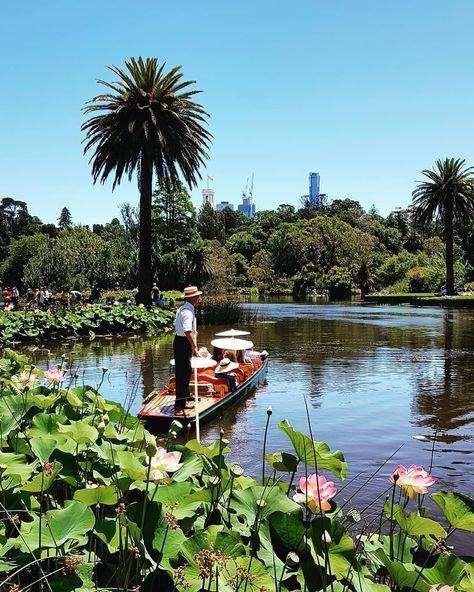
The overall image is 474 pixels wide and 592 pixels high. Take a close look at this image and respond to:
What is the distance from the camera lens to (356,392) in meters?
12.7

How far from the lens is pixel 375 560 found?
220 centimetres

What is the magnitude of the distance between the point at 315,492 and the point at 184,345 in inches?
285

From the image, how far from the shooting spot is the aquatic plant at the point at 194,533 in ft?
6.37

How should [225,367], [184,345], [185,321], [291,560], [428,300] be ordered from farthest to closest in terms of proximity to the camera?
[428,300], [225,367], [184,345], [185,321], [291,560]

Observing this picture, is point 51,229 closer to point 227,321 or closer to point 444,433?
point 227,321

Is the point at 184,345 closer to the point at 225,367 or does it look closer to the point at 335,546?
the point at 225,367

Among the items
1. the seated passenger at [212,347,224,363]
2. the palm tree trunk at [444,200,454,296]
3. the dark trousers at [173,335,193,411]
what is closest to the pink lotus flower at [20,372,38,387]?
the dark trousers at [173,335,193,411]

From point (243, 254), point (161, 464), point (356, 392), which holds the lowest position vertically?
point (356, 392)

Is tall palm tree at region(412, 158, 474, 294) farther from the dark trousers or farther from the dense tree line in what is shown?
the dark trousers

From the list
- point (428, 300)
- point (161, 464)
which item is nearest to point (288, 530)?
point (161, 464)

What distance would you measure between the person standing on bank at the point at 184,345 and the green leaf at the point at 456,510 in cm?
682

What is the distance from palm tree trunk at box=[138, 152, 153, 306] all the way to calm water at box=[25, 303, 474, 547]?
17.2ft

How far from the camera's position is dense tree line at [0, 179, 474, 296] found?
51.5m

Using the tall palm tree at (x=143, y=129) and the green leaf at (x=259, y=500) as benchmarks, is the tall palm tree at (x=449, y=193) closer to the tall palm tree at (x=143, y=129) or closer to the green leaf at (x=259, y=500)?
the tall palm tree at (x=143, y=129)
